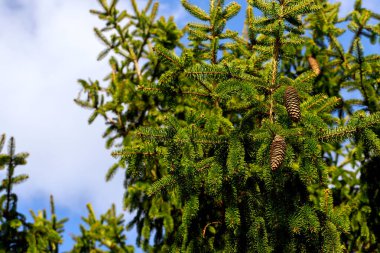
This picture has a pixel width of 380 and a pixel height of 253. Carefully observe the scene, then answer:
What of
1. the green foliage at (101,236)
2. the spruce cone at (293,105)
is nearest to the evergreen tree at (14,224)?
the green foliage at (101,236)

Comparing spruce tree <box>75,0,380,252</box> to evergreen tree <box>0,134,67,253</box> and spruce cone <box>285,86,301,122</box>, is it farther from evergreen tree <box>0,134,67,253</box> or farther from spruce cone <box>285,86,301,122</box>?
→ evergreen tree <box>0,134,67,253</box>

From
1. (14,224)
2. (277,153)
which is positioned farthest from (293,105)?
(14,224)

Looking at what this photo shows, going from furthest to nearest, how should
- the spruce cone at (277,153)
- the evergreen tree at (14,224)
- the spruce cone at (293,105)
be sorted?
the evergreen tree at (14,224) → the spruce cone at (293,105) → the spruce cone at (277,153)

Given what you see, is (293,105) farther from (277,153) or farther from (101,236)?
(101,236)

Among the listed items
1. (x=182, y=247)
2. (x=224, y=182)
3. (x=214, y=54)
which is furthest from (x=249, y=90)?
(x=182, y=247)

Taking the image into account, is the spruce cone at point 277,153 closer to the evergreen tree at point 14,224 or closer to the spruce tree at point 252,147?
the spruce tree at point 252,147

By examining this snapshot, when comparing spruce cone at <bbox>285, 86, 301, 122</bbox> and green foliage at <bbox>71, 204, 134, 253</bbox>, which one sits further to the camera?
green foliage at <bbox>71, 204, 134, 253</bbox>

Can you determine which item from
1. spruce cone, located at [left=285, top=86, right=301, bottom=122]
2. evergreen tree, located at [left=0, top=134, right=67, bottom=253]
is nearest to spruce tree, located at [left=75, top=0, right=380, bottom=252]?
spruce cone, located at [left=285, top=86, right=301, bottom=122]

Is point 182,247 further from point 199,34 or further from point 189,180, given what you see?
point 199,34
